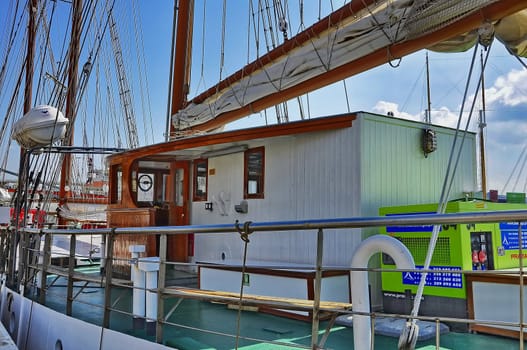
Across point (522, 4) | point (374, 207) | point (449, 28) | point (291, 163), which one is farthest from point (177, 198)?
point (522, 4)

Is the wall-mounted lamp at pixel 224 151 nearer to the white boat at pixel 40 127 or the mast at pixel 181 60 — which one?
the mast at pixel 181 60

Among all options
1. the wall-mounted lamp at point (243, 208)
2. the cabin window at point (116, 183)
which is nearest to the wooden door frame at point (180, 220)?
the cabin window at point (116, 183)

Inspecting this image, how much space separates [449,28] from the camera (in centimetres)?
331

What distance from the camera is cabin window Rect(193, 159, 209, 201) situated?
21.8 ft

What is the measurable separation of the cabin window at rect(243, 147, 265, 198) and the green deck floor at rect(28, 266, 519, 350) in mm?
1634

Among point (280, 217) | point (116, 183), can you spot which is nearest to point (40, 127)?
point (116, 183)

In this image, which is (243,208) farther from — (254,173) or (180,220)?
(180,220)

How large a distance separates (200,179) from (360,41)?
12.1 ft

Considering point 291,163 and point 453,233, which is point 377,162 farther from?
A: point 453,233

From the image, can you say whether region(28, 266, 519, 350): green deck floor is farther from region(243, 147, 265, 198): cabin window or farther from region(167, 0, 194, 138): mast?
region(167, 0, 194, 138): mast

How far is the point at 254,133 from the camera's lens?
5301 millimetres

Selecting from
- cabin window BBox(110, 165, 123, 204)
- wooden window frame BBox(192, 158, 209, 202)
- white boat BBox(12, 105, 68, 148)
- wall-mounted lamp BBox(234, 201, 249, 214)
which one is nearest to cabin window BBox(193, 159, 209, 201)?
wooden window frame BBox(192, 158, 209, 202)

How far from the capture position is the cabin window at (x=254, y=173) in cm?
574

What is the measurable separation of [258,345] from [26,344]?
3.40 metres
